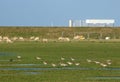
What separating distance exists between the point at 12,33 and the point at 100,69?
9573cm

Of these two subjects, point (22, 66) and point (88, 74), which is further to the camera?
point (22, 66)

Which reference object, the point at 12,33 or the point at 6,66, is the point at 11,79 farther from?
the point at 12,33

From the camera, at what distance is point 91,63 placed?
44.0 meters

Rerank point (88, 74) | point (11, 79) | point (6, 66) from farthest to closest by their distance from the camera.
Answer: point (6, 66), point (88, 74), point (11, 79)

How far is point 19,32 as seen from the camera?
5340 inches

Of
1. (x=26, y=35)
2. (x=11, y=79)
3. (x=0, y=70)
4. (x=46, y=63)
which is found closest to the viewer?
(x=11, y=79)

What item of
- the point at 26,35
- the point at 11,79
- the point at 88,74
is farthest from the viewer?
the point at 26,35

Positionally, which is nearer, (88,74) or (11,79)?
(11,79)

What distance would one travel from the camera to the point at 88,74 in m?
35.3

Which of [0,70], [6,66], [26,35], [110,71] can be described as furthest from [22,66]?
[26,35]

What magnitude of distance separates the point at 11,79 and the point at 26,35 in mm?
101038

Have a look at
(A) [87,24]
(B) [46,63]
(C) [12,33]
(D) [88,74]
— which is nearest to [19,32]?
(C) [12,33]

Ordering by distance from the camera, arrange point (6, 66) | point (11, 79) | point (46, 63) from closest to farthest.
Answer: point (11, 79) < point (6, 66) < point (46, 63)

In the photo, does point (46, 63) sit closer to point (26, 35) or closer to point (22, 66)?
point (22, 66)
